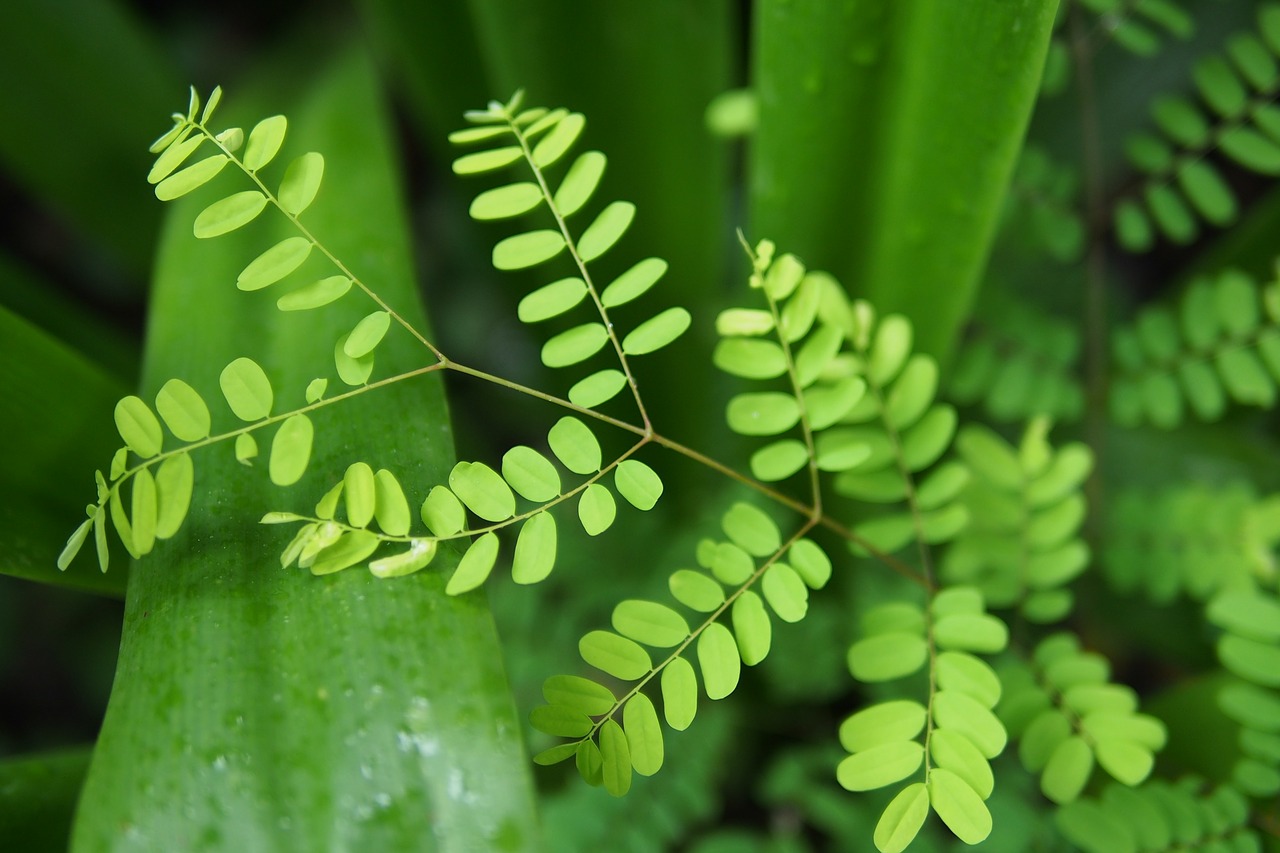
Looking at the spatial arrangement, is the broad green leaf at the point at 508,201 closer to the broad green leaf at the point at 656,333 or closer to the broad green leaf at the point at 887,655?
the broad green leaf at the point at 656,333

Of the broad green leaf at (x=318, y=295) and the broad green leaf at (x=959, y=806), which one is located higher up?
the broad green leaf at (x=318, y=295)

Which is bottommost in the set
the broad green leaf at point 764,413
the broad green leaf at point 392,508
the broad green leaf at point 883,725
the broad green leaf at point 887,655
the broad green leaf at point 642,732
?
the broad green leaf at point 887,655

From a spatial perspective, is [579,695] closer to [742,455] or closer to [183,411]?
[183,411]

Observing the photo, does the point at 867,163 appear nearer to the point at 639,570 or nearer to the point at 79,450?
the point at 639,570

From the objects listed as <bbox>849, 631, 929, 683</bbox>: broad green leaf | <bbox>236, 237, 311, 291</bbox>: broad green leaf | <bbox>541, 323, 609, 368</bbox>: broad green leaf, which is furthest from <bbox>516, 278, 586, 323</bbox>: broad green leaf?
<bbox>849, 631, 929, 683</bbox>: broad green leaf

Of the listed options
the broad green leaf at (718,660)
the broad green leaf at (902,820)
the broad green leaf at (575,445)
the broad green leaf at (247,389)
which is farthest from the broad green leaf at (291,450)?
the broad green leaf at (902,820)

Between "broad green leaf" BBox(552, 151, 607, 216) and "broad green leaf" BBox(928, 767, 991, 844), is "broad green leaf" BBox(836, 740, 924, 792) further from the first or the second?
"broad green leaf" BBox(552, 151, 607, 216)

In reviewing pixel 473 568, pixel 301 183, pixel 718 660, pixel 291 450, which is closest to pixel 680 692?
pixel 718 660
